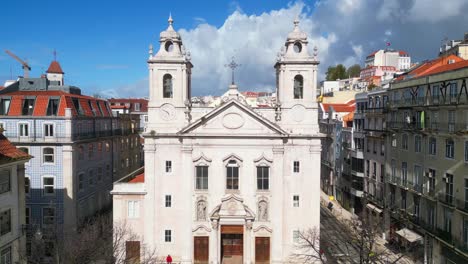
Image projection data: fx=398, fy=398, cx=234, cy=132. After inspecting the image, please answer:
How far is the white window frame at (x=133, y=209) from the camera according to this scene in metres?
38.1

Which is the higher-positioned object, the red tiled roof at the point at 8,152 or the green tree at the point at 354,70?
the green tree at the point at 354,70

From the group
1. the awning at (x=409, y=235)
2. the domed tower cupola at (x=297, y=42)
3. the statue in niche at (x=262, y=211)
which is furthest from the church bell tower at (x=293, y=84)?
the awning at (x=409, y=235)

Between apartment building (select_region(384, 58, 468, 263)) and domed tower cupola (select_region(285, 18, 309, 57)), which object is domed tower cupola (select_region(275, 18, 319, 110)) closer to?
domed tower cupola (select_region(285, 18, 309, 57))

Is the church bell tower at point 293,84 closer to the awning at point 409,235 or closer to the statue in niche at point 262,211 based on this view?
the statue in niche at point 262,211

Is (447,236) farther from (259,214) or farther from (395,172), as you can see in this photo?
(259,214)

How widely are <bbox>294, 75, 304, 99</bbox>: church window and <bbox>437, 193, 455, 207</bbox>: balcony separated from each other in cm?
1492

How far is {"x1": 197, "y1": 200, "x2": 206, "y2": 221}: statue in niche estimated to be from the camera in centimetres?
3778

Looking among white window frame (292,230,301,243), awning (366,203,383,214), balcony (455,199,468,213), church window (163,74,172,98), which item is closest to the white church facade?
white window frame (292,230,301,243)

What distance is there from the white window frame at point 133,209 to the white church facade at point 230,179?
0.10m

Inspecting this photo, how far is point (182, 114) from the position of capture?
38562mm

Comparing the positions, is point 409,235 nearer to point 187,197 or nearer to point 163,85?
point 187,197

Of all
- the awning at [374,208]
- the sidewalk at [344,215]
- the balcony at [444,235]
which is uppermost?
the balcony at [444,235]

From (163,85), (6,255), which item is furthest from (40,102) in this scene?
(6,255)

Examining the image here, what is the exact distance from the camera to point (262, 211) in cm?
3778
